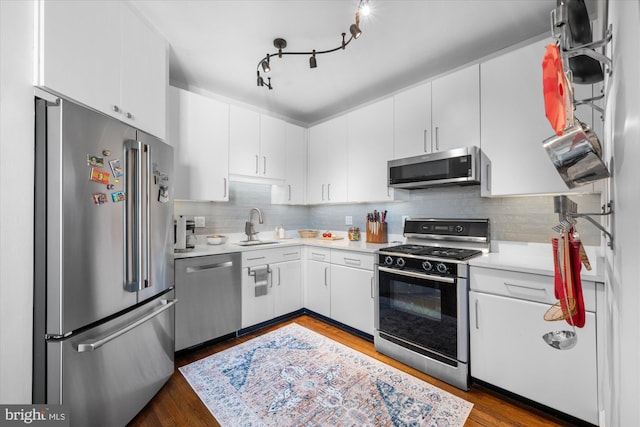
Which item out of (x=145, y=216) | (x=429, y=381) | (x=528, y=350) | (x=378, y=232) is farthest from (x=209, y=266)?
(x=528, y=350)

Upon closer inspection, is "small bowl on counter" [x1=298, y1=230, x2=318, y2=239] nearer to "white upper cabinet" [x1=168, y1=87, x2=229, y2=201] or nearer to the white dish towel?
the white dish towel

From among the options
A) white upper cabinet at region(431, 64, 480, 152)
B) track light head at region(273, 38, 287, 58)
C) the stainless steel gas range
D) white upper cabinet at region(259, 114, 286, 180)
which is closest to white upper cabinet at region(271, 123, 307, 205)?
white upper cabinet at region(259, 114, 286, 180)

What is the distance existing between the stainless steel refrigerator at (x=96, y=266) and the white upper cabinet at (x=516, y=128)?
2.40 m

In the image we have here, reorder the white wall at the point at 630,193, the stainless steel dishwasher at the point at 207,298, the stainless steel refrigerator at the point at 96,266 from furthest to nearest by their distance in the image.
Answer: the stainless steel dishwasher at the point at 207,298
the stainless steel refrigerator at the point at 96,266
the white wall at the point at 630,193

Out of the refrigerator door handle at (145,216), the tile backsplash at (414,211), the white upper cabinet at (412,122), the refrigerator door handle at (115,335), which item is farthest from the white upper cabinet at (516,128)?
the refrigerator door handle at (115,335)

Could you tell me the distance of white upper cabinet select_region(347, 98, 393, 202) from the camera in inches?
108

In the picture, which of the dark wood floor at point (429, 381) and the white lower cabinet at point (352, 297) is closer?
the dark wood floor at point (429, 381)

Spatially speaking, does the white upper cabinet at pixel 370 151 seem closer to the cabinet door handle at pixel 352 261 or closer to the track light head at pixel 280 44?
the cabinet door handle at pixel 352 261

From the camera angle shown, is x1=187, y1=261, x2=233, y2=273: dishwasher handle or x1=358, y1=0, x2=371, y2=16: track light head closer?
x1=358, y1=0, x2=371, y2=16: track light head

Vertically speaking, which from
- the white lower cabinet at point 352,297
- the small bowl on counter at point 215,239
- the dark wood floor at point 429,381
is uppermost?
the small bowl on counter at point 215,239

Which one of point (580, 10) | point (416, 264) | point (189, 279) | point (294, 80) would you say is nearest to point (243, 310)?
point (189, 279)

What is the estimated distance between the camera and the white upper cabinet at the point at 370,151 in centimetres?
274

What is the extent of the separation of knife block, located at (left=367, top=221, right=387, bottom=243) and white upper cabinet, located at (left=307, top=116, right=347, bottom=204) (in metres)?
0.45

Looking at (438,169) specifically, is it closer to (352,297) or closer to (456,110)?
(456,110)
